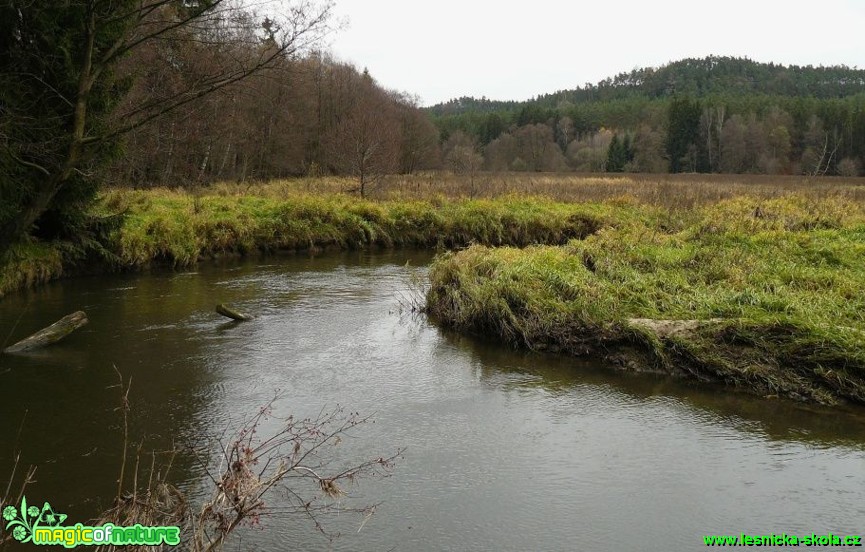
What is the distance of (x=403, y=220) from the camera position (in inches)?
863

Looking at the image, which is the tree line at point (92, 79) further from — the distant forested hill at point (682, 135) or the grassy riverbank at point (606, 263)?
the distant forested hill at point (682, 135)

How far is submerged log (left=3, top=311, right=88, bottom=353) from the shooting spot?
9.13 m

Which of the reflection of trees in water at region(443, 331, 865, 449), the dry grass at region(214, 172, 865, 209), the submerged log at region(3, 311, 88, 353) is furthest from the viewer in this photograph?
the dry grass at region(214, 172, 865, 209)

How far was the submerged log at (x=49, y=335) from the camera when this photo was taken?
9133 millimetres

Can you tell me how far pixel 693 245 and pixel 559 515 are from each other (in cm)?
1010

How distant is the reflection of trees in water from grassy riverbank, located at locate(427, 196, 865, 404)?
0.82 feet

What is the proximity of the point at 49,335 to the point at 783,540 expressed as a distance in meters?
9.50

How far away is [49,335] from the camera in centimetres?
945

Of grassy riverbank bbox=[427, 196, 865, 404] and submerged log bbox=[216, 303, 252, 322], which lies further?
submerged log bbox=[216, 303, 252, 322]

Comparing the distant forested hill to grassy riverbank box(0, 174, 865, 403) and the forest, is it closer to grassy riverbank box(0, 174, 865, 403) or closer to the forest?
the forest

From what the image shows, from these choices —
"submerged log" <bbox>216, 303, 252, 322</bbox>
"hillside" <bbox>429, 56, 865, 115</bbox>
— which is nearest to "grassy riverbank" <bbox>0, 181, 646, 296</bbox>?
"submerged log" <bbox>216, 303, 252, 322</bbox>

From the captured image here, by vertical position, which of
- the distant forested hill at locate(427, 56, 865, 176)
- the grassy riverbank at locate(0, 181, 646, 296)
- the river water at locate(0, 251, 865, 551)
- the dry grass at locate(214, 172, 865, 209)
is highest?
the distant forested hill at locate(427, 56, 865, 176)

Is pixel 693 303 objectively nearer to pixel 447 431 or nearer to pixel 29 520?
pixel 447 431

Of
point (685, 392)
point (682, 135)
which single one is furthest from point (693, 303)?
point (682, 135)
